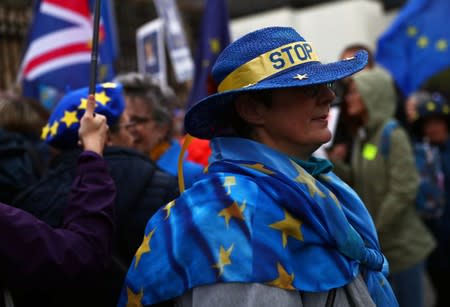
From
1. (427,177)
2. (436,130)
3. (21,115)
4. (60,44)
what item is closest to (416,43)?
(436,130)

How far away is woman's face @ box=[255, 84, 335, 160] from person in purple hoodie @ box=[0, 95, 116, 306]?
56 centimetres

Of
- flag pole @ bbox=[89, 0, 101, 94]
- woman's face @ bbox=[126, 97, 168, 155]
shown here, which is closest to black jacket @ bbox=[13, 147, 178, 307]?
flag pole @ bbox=[89, 0, 101, 94]

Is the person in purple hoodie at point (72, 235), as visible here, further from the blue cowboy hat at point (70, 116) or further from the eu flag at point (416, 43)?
the eu flag at point (416, 43)

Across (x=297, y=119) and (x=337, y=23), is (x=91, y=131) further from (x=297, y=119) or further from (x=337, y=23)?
(x=337, y=23)

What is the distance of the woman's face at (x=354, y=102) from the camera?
13.3ft

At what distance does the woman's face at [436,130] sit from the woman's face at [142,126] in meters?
2.55

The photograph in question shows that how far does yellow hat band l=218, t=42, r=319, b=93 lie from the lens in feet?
6.01

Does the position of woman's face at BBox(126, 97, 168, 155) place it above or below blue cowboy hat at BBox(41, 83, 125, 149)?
below

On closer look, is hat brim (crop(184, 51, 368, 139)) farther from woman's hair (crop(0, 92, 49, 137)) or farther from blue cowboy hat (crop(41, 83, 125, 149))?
woman's hair (crop(0, 92, 49, 137))

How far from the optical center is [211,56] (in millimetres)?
5305

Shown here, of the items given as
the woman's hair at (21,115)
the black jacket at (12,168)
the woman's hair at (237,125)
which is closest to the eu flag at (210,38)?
the woman's hair at (21,115)

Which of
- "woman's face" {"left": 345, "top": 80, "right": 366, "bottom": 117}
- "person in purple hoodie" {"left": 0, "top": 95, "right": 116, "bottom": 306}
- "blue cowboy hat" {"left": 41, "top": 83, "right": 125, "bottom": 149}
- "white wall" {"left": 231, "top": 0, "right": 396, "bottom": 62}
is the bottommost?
"white wall" {"left": 231, "top": 0, "right": 396, "bottom": 62}

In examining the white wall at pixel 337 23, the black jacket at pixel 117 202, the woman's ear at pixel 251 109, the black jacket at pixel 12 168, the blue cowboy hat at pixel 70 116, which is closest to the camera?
the woman's ear at pixel 251 109

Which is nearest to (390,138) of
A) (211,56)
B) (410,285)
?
(410,285)
